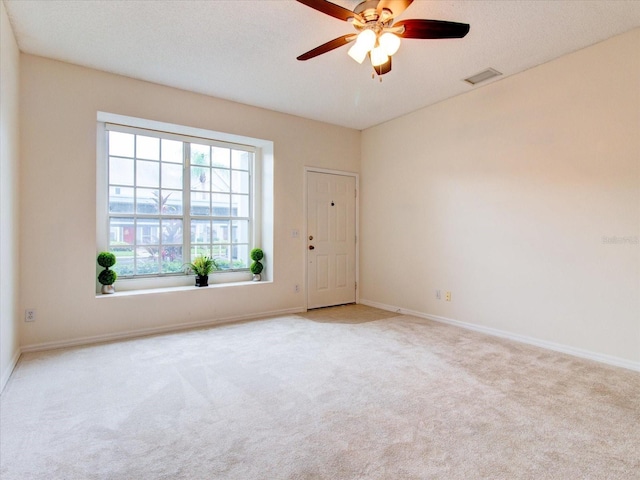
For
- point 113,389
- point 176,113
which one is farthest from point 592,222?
point 176,113

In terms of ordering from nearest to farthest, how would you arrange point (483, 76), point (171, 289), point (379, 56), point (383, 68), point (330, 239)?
point (379, 56) → point (383, 68) → point (483, 76) → point (171, 289) → point (330, 239)

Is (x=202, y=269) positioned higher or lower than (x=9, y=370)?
higher

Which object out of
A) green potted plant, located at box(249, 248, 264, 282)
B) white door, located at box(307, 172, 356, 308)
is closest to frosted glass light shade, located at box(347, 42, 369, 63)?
white door, located at box(307, 172, 356, 308)

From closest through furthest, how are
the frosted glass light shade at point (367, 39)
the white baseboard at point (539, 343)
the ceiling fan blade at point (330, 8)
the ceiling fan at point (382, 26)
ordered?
the ceiling fan blade at point (330, 8) → the ceiling fan at point (382, 26) → the frosted glass light shade at point (367, 39) → the white baseboard at point (539, 343)

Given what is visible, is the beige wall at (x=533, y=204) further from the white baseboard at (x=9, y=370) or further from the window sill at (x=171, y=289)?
the white baseboard at (x=9, y=370)

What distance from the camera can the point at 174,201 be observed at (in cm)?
429

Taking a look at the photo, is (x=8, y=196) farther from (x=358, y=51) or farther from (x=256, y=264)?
(x=358, y=51)

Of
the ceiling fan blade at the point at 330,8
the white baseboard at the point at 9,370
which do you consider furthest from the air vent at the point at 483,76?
the white baseboard at the point at 9,370

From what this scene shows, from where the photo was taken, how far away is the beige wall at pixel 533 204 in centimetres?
289

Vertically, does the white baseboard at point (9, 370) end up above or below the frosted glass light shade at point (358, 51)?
below

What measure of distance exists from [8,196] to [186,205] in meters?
1.78

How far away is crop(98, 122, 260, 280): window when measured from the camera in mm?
3945

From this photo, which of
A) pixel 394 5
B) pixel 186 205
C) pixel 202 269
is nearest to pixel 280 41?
pixel 394 5

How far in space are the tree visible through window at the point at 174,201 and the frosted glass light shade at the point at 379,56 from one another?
263 centimetres
